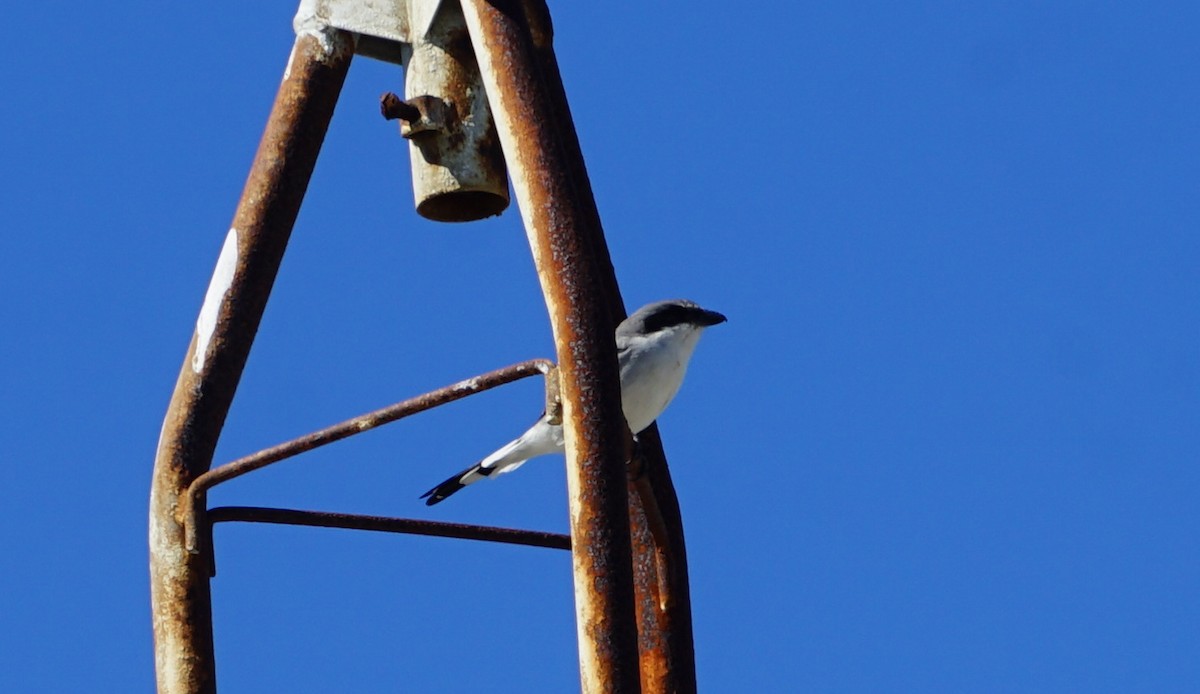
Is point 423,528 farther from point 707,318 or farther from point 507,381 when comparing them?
point 707,318

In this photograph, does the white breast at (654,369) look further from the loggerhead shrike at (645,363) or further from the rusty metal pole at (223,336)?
the rusty metal pole at (223,336)

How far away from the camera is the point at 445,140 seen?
22.1 feet

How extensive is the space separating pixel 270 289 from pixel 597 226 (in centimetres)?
112

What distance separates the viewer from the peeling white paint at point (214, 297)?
651 cm

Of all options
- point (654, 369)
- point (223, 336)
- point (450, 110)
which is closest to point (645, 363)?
point (654, 369)

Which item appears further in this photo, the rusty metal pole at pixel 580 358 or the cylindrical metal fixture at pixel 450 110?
the cylindrical metal fixture at pixel 450 110

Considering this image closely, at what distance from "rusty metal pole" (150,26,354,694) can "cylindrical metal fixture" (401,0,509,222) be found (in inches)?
10.6

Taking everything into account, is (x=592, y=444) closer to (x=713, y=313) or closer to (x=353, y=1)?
(x=353, y=1)

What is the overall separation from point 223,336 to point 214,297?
14 centimetres

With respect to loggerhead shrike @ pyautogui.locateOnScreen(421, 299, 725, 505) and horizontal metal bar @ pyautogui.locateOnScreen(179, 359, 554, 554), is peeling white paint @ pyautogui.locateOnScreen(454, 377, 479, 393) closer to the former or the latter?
horizontal metal bar @ pyautogui.locateOnScreen(179, 359, 554, 554)

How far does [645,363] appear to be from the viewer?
8.76 metres

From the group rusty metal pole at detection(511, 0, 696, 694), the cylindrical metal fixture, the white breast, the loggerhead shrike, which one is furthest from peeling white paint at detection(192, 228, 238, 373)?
the loggerhead shrike

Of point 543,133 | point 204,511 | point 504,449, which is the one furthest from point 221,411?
point 504,449

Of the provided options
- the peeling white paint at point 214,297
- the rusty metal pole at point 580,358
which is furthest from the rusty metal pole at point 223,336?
the rusty metal pole at point 580,358
